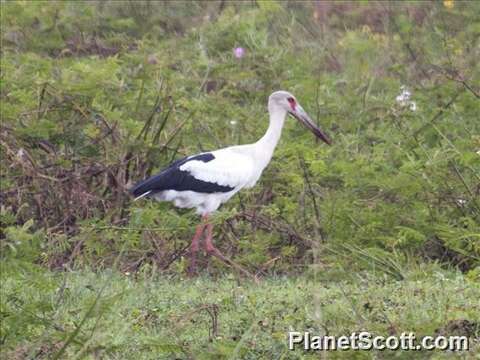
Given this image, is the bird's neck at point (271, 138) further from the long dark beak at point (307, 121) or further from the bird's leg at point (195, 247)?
the bird's leg at point (195, 247)

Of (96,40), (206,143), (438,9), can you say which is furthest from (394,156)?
(96,40)

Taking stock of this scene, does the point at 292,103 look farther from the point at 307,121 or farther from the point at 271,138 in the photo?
the point at 271,138

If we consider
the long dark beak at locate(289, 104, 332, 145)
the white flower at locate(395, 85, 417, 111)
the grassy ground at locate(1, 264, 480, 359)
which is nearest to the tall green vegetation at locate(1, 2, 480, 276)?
the white flower at locate(395, 85, 417, 111)

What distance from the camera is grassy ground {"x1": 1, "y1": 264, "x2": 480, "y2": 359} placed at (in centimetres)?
531

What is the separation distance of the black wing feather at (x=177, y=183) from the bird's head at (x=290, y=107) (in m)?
0.92

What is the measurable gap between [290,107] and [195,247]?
1.66 metres

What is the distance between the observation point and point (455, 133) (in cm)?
1005

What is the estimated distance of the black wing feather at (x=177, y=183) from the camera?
8673mm

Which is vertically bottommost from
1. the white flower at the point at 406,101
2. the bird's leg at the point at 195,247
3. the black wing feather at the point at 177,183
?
the bird's leg at the point at 195,247

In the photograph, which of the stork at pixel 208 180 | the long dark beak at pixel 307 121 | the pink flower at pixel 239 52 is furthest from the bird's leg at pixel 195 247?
the pink flower at pixel 239 52

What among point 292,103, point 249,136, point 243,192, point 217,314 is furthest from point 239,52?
point 217,314

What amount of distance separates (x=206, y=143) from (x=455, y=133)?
193cm

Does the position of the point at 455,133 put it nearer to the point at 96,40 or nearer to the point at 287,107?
the point at 287,107

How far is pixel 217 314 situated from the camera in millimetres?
6371
